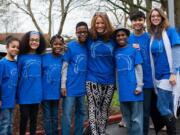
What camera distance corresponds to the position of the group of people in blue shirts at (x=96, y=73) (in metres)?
6.73

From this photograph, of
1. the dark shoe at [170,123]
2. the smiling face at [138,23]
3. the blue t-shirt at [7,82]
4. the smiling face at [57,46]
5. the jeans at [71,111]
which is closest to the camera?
the dark shoe at [170,123]

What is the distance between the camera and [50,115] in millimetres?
7262

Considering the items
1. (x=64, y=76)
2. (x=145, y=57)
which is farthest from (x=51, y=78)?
(x=145, y=57)

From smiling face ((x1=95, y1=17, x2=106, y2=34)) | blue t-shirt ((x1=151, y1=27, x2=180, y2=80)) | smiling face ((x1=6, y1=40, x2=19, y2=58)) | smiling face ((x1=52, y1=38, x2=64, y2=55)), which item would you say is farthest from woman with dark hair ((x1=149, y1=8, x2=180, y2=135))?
smiling face ((x1=6, y1=40, x2=19, y2=58))

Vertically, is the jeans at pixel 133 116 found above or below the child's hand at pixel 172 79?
below

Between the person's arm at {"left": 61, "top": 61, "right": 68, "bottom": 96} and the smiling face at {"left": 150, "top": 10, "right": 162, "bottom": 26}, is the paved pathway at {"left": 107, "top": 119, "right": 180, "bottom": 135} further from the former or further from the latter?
the smiling face at {"left": 150, "top": 10, "right": 162, "bottom": 26}

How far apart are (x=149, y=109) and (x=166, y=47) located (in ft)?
3.50

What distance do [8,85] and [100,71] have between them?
1403 mm

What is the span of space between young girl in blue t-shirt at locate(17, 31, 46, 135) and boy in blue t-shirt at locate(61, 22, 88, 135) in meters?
0.41

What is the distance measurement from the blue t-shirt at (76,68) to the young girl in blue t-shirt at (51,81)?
0.18 m

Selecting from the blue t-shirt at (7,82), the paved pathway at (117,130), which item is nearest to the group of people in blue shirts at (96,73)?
the blue t-shirt at (7,82)

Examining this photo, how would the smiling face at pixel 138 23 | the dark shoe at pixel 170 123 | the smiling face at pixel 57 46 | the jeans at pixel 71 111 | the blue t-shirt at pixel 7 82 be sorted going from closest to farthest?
the dark shoe at pixel 170 123 < the blue t-shirt at pixel 7 82 < the smiling face at pixel 138 23 < the jeans at pixel 71 111 < the smiling face at pixel 57 46

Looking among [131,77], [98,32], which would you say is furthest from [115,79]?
[98,32]

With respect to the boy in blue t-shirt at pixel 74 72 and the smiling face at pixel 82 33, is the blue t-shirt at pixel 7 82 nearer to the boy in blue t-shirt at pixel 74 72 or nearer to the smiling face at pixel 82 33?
the boy in blue t-shirt at pixel 74 72
